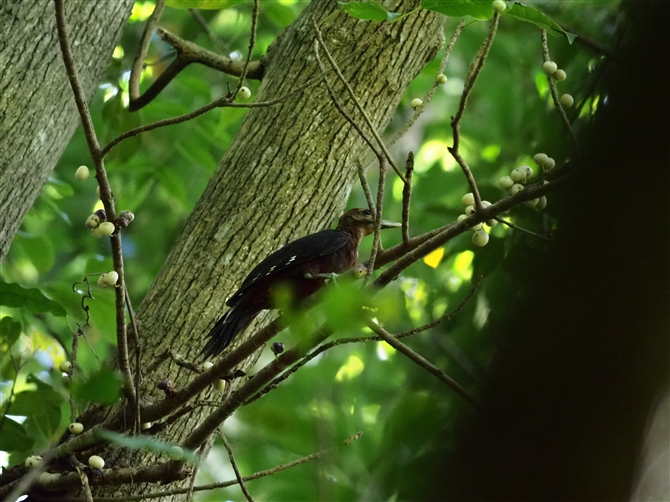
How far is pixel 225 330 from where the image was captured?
263 centimetres

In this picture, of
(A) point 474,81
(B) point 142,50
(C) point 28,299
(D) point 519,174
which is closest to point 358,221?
(B) point 142,50

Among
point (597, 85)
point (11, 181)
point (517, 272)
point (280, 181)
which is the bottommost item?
point (11, 181)

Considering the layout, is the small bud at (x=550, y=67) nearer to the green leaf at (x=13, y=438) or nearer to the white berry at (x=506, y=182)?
the white berry at (x=506, y=182)

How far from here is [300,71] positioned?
3.12 metres

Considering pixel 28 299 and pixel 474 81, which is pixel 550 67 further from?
pixel 28 299

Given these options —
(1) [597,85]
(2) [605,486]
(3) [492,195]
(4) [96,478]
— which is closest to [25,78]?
(4) [96,478]

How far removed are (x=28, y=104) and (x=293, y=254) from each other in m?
1.15

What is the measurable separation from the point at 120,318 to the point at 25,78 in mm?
1376

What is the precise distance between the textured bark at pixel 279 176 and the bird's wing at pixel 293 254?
64 mm

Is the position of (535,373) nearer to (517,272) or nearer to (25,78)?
(517,272)

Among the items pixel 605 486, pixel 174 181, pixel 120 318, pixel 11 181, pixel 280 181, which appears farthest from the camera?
pixel 174 181

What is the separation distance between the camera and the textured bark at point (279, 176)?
2.68 meters

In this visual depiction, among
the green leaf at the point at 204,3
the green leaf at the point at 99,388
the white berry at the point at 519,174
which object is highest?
the white berry at the point at 519,174

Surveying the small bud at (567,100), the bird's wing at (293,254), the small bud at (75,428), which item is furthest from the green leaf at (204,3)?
the small bud at (567,100)
